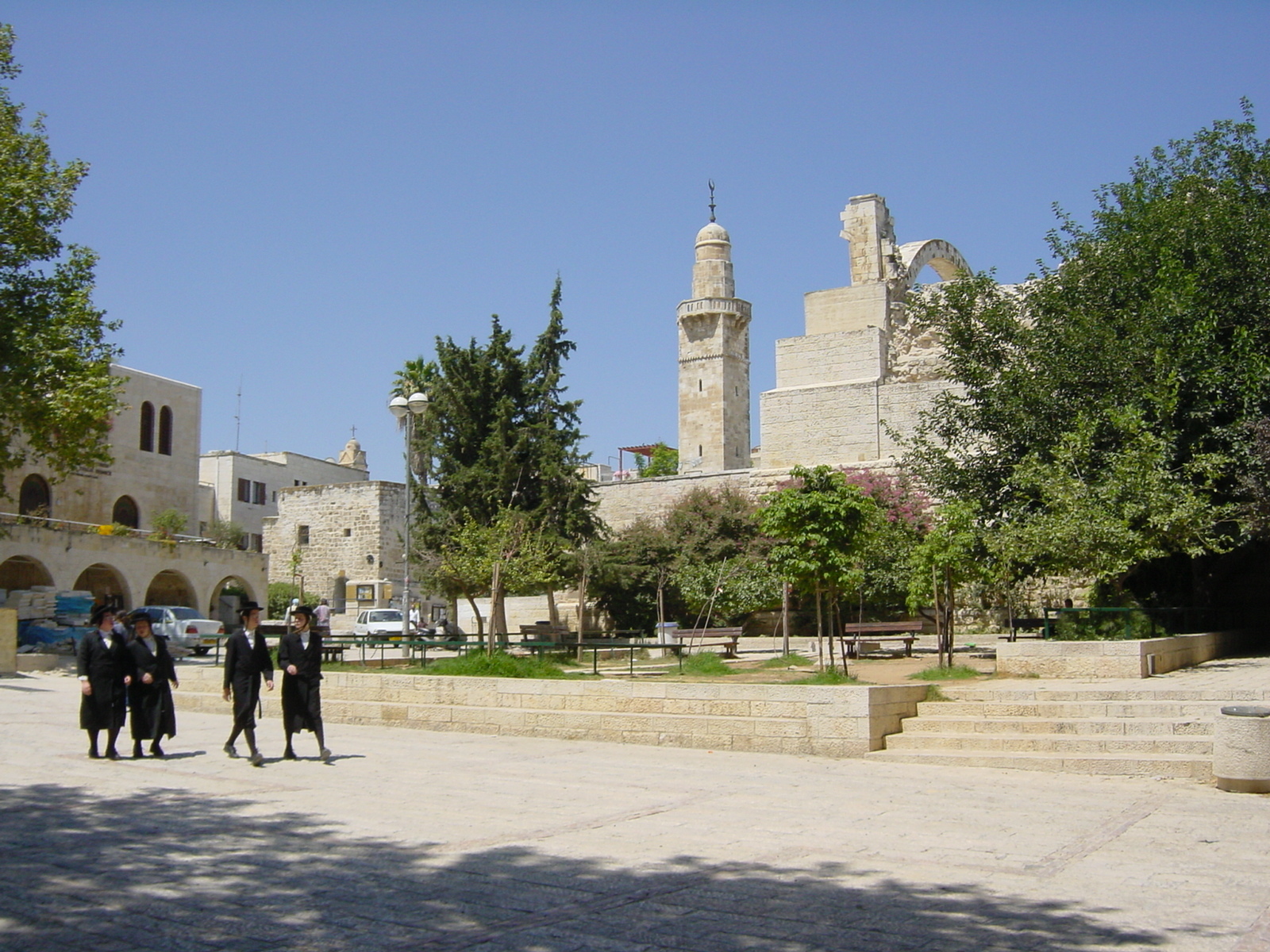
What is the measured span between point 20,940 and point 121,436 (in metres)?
36.7

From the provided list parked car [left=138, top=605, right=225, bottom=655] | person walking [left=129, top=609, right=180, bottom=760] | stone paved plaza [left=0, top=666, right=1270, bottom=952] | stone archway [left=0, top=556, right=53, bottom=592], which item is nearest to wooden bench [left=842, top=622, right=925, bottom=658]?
stone paved plaza [left=0, top=666, right=1270, bottom=952]

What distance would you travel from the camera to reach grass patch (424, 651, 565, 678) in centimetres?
1291

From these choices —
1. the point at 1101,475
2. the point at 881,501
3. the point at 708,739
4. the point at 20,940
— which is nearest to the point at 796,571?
the point at 708,739

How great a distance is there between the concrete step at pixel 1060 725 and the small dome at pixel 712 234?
3746 cm

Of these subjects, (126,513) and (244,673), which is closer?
(244,673)

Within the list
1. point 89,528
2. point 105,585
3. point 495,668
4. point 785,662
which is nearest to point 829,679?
point 495,668

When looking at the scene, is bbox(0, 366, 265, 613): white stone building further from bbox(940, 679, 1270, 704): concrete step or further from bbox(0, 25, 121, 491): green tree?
bbox(940, 679, 1270, 704): concrete step

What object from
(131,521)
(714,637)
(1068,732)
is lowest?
(1068,732)

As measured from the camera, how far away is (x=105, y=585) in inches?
1307

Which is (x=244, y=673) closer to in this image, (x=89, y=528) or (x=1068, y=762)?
(x=1068, y=762)

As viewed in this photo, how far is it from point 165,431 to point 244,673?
33.4 m

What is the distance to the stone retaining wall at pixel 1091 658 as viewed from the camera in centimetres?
1198

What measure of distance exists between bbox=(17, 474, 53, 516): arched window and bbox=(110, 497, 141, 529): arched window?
2832 mm

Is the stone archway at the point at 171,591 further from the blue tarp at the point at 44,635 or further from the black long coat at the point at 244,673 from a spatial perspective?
the black long coat at the point at 244,673
